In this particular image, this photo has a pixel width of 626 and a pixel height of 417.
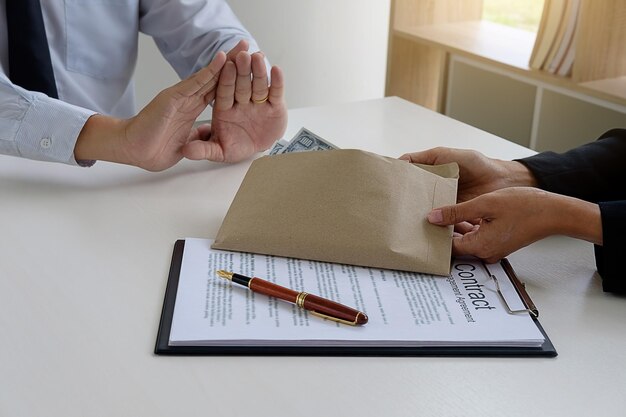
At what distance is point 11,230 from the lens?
108 centimetres

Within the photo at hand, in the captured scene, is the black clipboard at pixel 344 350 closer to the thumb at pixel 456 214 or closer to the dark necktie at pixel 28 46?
the thumb at pixel 456 214

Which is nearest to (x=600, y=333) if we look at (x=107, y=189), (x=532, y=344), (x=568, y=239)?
(x=532, y=344)

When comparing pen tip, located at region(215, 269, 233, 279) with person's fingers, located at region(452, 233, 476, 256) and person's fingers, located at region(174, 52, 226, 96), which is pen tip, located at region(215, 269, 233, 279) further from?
person's fingers, located at region(174, 52, 226, 96)

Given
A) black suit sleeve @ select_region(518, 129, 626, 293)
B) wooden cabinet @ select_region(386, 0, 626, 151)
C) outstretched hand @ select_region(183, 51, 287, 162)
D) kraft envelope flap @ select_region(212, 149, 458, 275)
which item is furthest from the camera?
wooden cabinet @ select_region(386, 0, 626, 151)

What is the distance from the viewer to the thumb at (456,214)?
39.2 inches

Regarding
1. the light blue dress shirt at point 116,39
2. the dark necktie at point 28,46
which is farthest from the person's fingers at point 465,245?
the dark necktie at point 28,46

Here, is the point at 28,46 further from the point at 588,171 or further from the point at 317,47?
the point at 317,47

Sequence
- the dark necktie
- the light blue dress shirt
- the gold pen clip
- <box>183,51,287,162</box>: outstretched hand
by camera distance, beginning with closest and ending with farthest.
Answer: the gold pen clip → <box>183,51,287,162</box>: outstretched hand → the dark necktie → the light blue dress shirt

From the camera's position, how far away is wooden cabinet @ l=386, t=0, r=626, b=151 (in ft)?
7.09

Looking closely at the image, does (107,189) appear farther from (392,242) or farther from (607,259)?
(607,259)

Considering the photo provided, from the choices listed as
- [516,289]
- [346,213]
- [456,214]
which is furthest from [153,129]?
[516,289]

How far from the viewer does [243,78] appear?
1291mm

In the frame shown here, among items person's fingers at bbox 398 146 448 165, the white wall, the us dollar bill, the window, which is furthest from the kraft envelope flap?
the white wall

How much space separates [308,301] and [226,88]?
534 millimetres
